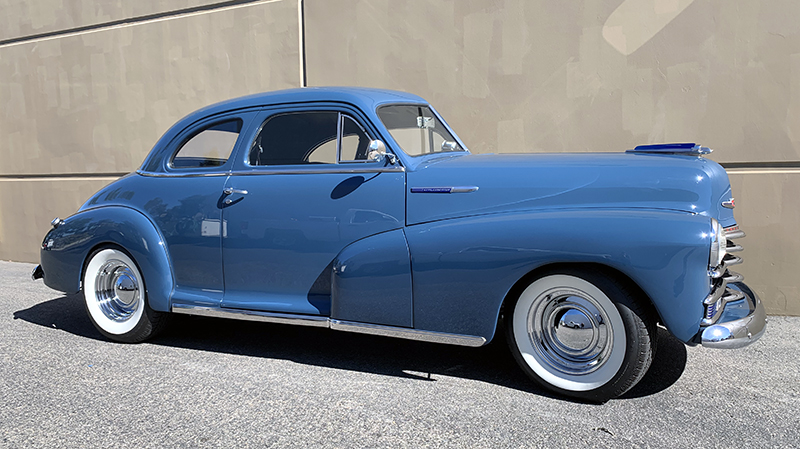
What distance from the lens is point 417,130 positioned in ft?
14.2

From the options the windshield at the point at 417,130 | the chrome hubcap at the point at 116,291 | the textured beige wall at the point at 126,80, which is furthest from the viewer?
the textured beige wall at the point at 126,80

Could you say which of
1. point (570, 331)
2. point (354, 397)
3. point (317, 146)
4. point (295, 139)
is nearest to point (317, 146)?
point (317, 146)

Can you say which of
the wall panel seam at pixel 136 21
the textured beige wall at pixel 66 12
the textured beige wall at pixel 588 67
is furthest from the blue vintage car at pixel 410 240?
the textured beige wall at pixel 66 12

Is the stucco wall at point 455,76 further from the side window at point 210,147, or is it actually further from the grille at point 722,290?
the side window at point 210,147

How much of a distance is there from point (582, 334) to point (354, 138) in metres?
1.86

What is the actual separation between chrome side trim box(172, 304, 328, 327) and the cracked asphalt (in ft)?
0.97

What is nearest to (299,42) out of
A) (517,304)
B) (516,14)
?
(516,14)

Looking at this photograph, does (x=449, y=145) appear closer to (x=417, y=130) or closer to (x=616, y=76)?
(x=417, y=130)

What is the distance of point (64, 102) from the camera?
8.66 metres

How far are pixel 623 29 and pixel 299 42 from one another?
350 cm

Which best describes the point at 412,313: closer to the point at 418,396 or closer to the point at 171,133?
the point at 418,396

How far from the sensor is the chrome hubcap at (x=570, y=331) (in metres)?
3.30

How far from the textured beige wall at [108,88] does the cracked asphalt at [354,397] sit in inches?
151

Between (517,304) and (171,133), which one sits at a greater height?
(171,133)
